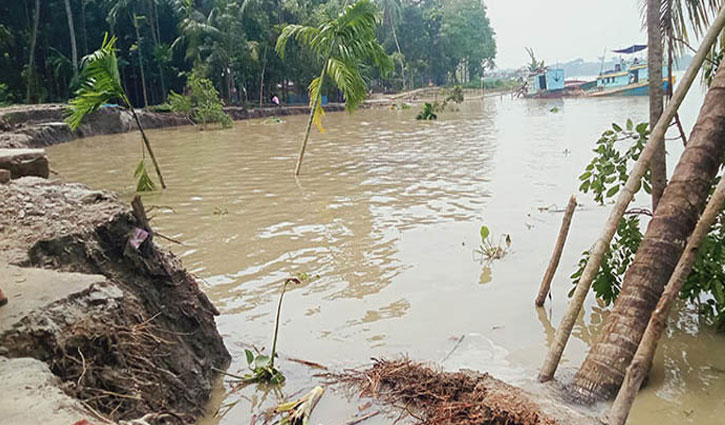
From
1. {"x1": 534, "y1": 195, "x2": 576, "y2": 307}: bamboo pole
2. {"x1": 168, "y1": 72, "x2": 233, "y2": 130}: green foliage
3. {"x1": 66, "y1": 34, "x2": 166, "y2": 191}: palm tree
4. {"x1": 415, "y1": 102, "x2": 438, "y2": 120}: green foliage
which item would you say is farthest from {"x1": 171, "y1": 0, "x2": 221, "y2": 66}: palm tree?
{"x1": 534, "y1": 195, "x2": 576, "y2": 307}: bamboo pole

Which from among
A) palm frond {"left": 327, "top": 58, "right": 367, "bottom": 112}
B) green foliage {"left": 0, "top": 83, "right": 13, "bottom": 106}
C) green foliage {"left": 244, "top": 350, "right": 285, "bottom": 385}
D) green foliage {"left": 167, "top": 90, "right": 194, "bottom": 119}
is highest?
green foliage {"left": 0, "top": 83, "right": 13, "bottom": 106}

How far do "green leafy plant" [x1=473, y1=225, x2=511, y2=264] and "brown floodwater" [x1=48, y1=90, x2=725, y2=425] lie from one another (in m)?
0.12

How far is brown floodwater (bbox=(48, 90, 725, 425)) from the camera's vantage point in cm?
376

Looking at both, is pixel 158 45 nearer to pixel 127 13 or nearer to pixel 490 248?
pixel 127 13

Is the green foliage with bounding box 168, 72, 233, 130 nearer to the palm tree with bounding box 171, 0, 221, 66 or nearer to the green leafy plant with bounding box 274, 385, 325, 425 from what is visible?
the palm tree with bounding box 171, 0, 221, 66

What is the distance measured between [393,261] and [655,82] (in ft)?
10.1

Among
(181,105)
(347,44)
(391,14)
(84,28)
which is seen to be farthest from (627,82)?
A: (347,44)

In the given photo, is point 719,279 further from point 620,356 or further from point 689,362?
point 620,356

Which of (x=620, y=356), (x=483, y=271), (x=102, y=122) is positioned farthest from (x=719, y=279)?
(x=102, y=122)

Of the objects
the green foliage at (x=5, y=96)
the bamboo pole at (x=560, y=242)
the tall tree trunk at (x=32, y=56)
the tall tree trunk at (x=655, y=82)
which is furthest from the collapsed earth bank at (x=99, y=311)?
the tall tree trunk at (x=32, y=56)

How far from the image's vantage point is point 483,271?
5562 millimetres

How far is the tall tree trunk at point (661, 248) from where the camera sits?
10.5 ft

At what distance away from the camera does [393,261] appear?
593 centimetres

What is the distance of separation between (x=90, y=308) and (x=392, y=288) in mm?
3160
